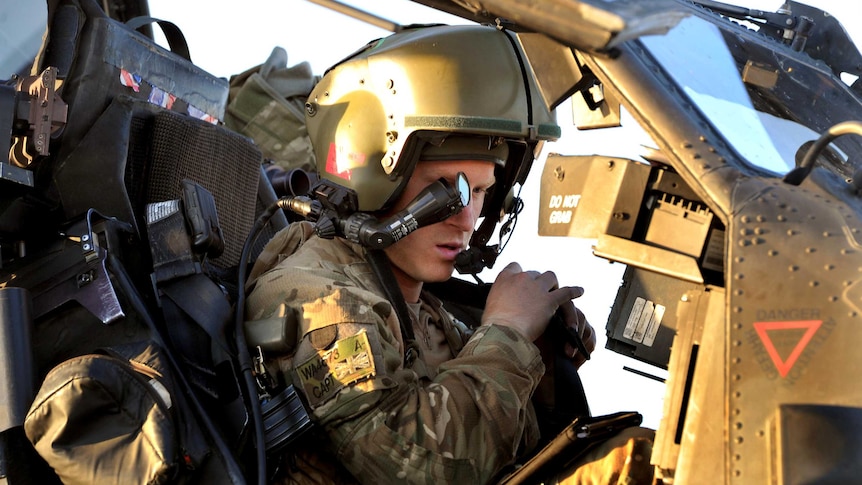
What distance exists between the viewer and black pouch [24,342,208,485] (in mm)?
2332

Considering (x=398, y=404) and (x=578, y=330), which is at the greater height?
(x=578, y=330)

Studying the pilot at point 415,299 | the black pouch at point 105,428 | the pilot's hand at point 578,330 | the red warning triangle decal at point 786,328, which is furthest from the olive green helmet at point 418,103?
the red warning triangle decal at point 786,328

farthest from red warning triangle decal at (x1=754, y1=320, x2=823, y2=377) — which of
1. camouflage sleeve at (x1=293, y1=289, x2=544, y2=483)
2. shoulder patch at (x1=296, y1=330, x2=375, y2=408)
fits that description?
shoulder patch at (x1=296, y1=330, x2=375, y2=408)

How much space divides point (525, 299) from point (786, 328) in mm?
1128

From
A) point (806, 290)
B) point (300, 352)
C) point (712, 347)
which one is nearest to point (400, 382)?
point (300, 352)

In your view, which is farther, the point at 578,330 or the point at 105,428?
the point at 578,330

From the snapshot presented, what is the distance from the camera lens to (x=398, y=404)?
258 centimetres

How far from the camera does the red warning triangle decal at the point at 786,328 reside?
1878 mm

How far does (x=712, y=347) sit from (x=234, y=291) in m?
1.51

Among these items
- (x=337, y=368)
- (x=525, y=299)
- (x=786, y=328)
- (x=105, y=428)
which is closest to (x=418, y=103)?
(x=525, y=299)

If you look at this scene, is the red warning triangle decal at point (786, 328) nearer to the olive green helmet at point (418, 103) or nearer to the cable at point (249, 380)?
the cable at point (249, 380)

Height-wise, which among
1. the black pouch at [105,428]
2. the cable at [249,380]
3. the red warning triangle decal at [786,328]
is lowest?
the black pouch at [105,428]

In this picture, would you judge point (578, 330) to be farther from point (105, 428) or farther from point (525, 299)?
point (105, 428)

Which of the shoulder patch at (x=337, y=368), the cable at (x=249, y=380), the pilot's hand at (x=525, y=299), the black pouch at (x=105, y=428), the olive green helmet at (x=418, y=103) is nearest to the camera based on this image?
the black pouch at (x=105, y=428)
